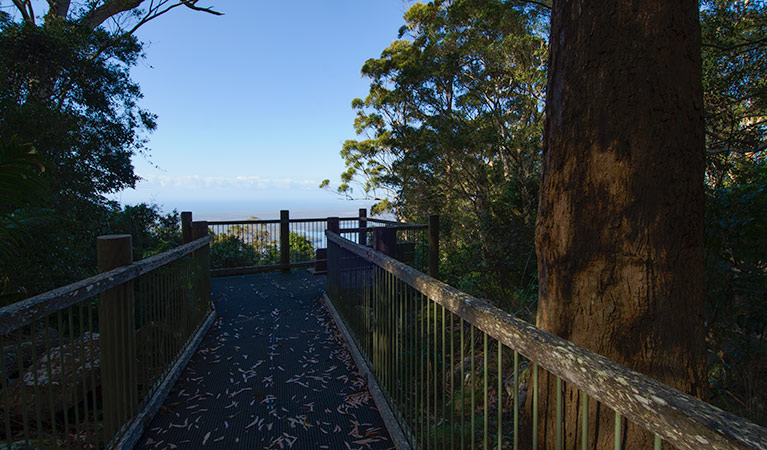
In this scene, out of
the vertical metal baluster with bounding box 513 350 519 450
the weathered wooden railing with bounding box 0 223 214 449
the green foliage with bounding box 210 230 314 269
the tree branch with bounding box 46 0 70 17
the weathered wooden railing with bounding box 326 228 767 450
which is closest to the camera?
the weathered wooden railing with bounding box 326 228 767 450

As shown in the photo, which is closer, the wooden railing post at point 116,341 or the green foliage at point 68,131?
the wooden railing post at point 116,341

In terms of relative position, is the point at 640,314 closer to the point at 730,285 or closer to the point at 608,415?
the point at 608,415

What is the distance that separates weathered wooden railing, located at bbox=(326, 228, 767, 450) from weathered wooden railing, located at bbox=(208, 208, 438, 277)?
420 centimetres

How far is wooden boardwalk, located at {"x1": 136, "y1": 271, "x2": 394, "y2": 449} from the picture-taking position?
2.90 metres

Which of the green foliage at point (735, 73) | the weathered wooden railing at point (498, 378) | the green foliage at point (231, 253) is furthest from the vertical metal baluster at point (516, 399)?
the green foliage at point (231, 253)

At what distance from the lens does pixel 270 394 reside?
11.8 feet

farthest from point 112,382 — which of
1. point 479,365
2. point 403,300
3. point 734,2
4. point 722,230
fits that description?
point 734,2

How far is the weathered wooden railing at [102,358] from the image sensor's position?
1.92 m

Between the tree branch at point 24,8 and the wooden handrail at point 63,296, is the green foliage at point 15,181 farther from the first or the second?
the tree branch at point 24,8

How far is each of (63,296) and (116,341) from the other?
2.57 ft

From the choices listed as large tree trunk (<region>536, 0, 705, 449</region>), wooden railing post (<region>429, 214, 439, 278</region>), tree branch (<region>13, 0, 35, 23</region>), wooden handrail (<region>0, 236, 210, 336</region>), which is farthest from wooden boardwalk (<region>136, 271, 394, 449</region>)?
tree branch (<region>13, 0, 35, 23</region>)

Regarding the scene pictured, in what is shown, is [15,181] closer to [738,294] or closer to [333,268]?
[333,268]

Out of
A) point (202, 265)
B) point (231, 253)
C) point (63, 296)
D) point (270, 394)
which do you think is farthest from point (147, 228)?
point (63, 296)

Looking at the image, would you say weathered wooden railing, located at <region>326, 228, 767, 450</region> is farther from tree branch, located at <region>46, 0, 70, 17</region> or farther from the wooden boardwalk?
tree branch, located at <region>46, 0, 70, 17</region>
